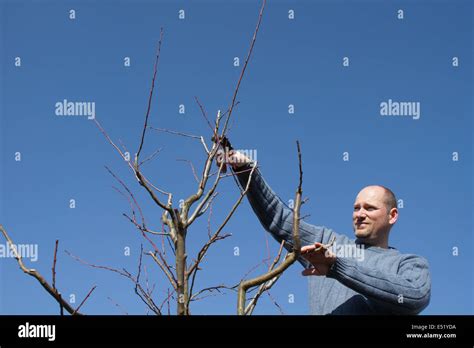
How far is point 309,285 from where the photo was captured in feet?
12.8

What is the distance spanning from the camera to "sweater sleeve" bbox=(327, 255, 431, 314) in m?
3.09

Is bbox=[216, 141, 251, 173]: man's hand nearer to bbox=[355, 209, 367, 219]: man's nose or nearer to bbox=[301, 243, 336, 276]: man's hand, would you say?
bbox=[301, 243, 336, 276]: man's hand

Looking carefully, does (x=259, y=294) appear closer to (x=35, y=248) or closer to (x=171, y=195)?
(x=171, y=195)

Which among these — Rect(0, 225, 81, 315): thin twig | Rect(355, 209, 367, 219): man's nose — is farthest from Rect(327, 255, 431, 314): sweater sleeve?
Rect(0, 225, 81, 315): thin twig

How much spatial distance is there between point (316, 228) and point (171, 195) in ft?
5.13

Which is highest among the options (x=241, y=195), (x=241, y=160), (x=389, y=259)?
(x=241, y=160)

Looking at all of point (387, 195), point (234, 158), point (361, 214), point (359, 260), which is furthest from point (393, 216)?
point (234, 158)

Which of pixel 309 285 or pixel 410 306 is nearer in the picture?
pixel 410 306

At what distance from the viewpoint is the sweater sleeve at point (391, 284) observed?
309 centimetres

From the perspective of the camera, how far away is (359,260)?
382 cm

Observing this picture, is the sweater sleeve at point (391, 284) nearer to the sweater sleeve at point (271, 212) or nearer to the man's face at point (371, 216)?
the man's face at point (371, 216)
